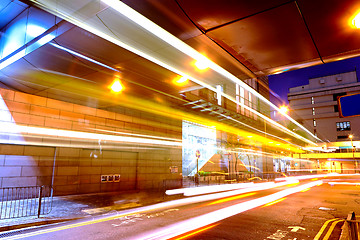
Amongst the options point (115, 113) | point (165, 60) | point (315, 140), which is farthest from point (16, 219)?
point (315, 140)

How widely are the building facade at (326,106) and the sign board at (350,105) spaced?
70019mm

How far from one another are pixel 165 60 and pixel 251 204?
28.5 ft

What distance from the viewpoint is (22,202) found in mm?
11852

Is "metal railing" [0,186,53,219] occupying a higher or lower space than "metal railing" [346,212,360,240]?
lower

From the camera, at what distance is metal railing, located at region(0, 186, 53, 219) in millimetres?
9250

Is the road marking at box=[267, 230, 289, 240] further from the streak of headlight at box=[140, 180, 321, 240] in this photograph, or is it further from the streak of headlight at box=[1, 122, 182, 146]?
the streak of headlight at box=[1, 122, 182, 146]

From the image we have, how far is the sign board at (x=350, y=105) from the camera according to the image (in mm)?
3809

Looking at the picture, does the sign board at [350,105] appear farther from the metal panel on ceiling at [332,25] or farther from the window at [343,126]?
the window at [343,126]

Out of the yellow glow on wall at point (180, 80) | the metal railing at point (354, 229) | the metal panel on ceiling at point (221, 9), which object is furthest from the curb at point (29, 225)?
the metal railing at point (354, 229)

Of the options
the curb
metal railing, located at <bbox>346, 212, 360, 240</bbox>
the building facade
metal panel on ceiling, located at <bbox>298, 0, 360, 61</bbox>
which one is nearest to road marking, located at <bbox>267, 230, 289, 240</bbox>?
metal railing, located at <bbox>346, 212, 360, 240</bbox>

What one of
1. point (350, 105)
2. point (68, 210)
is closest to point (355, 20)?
point (350, 105)

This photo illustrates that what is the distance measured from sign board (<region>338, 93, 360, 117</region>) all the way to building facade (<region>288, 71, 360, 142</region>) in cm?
7002

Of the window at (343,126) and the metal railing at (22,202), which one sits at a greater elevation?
the window at (343,126)

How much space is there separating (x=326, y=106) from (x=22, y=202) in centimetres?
8316
